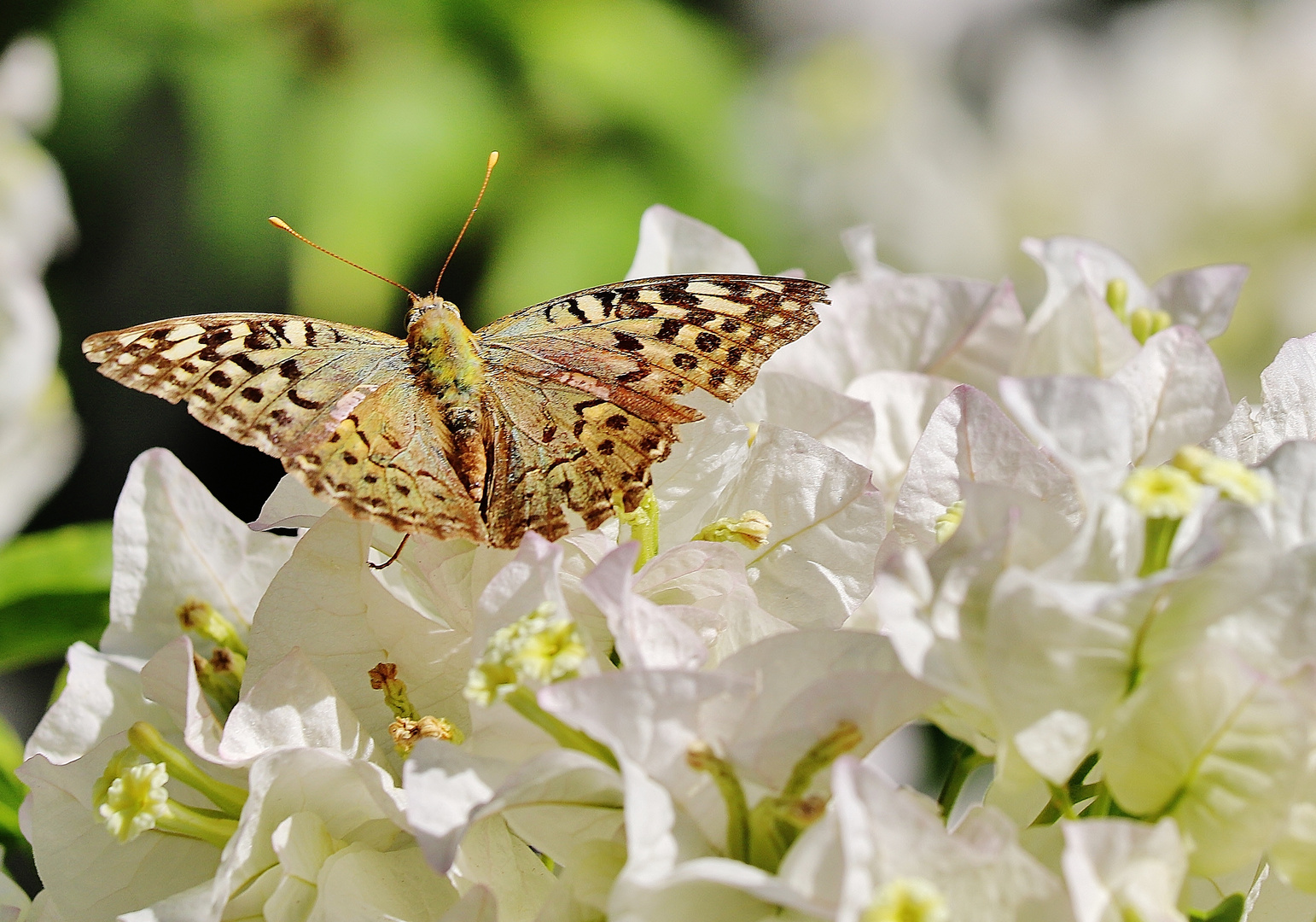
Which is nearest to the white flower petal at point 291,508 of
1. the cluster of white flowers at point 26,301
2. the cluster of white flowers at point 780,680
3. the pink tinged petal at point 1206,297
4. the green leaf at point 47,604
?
the cluster of white flowers at point 780,680

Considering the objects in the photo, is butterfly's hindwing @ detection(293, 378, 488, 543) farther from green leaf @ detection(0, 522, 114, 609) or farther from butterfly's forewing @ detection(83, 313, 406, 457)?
green leaf @ detection(0, 522, 114, 609)

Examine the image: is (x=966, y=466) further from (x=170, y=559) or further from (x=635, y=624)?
(x=170, y=559)

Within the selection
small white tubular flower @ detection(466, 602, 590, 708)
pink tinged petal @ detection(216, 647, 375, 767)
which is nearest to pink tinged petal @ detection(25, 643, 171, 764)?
pink tinged petal @ detection(216, 647, 375, 767)

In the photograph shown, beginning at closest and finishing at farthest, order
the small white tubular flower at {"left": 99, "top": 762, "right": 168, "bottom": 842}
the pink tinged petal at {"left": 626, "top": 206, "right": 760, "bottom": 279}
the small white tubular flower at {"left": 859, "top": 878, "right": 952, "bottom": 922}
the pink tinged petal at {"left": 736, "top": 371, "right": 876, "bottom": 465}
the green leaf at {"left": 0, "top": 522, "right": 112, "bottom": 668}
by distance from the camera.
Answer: the small white tubular flower at {"left": 859, "top": 878, "right": 952, "bottom": 922}, the small white tubular flower at {"left": 99, "top": 762, "right": 168, "bottom": 842}, the pink tinged petal at {"left": 736, "top": 371, "right": 876, "bottom": 465}, the pink tinged petal at {"left": 626, "top": 206, "right": 760, "bottom": 279}, the green leaf at {"left": 0, "top": 522, "right": 112, "bottom": 668}

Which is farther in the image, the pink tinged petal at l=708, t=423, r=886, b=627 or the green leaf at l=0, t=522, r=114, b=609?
the green leaf at l=0, t=522, r=114, b=609

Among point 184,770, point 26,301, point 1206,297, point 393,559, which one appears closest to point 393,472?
point 393,559

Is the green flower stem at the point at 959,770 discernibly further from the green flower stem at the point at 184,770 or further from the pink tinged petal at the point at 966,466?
the green flower stem at the point at 184,770
